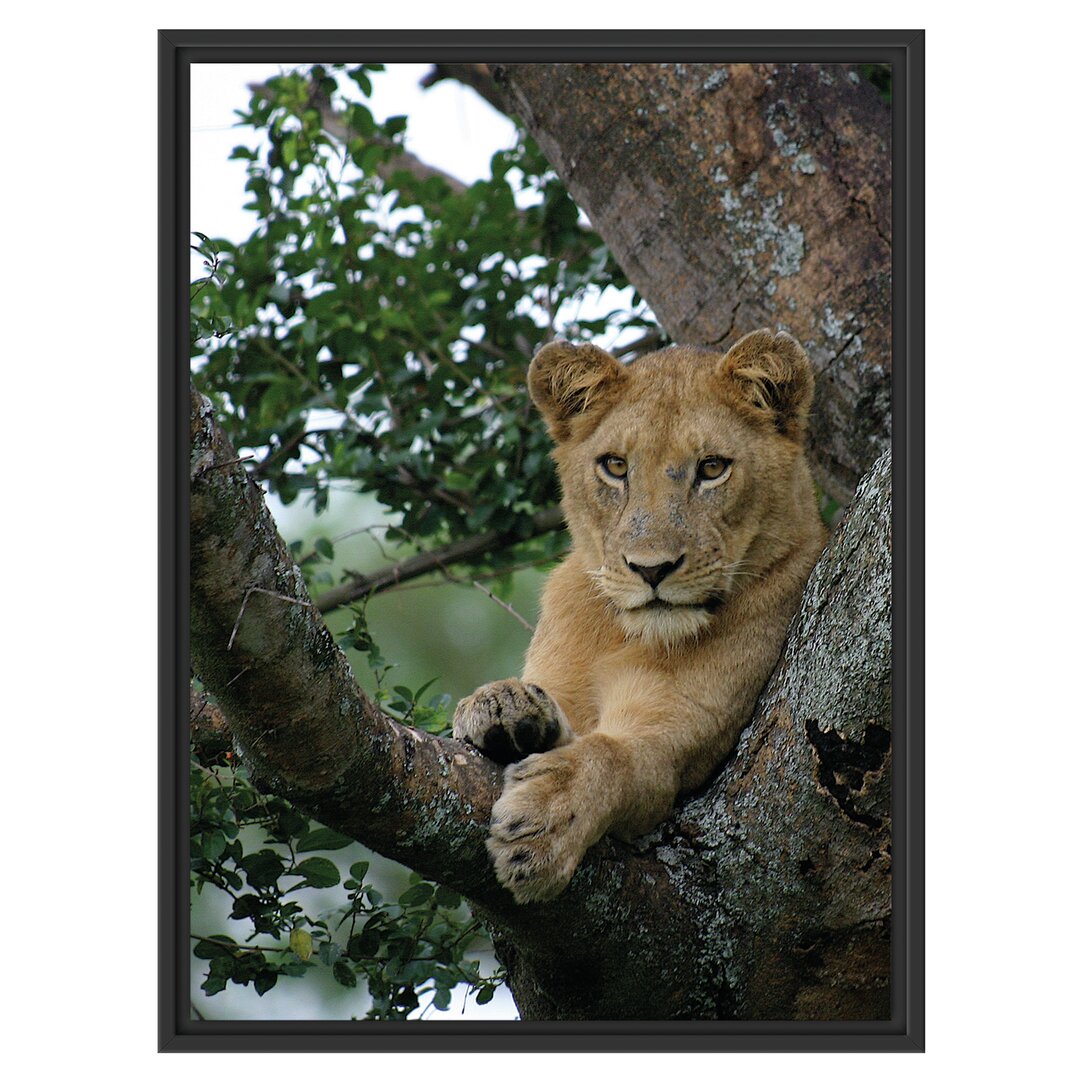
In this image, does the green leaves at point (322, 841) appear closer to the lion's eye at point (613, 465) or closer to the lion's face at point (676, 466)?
the lion's face at point (676, 466)

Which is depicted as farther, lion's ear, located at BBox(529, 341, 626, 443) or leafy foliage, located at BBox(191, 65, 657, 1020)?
leafy foliage, located at BBox(191, 65, 657, 1020)

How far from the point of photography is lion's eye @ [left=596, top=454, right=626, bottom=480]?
3889 mm

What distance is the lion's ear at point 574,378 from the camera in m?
4.07

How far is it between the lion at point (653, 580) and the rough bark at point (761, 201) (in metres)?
0.70

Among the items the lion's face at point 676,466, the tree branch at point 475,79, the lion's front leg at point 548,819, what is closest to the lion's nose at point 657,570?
the lion's face at point 676,466

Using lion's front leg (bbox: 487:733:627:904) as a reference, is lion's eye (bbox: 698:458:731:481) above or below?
above

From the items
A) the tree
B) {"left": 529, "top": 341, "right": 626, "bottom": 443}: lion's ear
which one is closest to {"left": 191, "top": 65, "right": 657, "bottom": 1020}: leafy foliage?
the tree

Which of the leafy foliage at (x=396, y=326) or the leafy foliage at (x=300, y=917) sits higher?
the leafy foliage at (x=396, y=326)

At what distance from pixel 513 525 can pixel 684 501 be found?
1.90 meters

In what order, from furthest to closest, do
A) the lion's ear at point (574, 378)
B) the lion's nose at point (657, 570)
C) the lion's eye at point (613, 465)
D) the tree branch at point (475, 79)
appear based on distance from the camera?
the tree branch at point (475, 79) → the lion's ear at point (574, 378) → the lion's eye at point (613, 465) → the lion's nose at point (657, 570)

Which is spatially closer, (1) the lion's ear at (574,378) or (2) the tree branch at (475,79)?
(1) the lion's ear at (574,378)

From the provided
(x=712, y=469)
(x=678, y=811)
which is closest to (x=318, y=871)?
(x=678, y=811)

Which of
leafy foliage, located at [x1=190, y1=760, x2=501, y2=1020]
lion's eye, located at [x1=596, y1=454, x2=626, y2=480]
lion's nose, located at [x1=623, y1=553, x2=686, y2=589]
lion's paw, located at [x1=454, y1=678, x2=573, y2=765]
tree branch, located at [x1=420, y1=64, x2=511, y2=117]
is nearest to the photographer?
lion's paw, located at [x1=454, y1=678, x2=573, y2=765]

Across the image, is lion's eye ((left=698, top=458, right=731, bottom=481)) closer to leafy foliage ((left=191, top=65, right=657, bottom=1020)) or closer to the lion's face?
the lion's face
